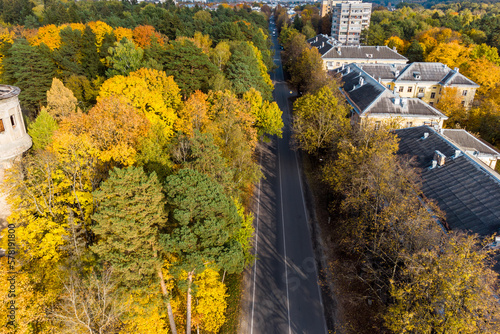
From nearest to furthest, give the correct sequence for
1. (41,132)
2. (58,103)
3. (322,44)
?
(41,132) → (58,103) → (322,44)

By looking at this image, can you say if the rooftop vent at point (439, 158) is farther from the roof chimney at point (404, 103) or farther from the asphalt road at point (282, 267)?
the roof chimney at point (404, 103)

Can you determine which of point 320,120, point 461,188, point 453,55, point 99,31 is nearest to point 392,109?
point 320,120

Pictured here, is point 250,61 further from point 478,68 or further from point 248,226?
point 478,68

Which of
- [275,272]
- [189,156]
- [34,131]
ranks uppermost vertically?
[34,131]

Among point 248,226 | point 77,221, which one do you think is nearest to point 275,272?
point 248,226

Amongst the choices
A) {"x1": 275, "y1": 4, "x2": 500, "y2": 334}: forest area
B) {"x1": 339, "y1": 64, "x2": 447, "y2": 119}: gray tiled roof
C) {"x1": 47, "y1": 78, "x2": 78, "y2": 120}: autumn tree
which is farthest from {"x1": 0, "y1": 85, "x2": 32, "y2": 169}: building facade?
{"x1": 339, "y1": 64, "x2": 447, "y2": 119}: gray tiled roof

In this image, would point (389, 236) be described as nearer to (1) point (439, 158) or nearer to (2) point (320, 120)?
(1) point (439, 158)

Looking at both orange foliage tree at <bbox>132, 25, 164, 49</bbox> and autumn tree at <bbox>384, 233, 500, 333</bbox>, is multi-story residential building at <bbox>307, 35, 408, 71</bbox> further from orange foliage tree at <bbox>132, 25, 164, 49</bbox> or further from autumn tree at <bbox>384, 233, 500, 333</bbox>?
autumn tree at <bbox>384, 233, 500, 333</bbox>
